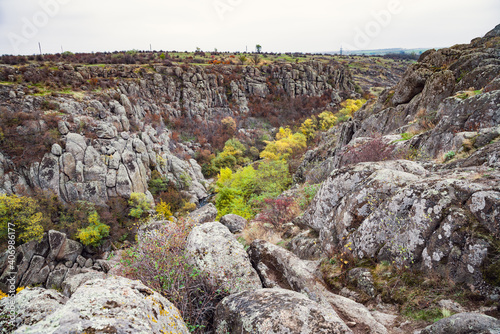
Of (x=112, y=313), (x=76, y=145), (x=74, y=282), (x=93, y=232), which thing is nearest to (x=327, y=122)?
(x=76, y=145)

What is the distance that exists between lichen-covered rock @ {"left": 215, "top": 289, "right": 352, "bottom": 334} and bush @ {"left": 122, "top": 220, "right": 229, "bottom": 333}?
0.46 meters

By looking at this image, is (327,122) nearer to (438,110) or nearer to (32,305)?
(438,110)

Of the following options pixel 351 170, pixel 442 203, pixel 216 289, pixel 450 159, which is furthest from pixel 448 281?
pixel 450 159

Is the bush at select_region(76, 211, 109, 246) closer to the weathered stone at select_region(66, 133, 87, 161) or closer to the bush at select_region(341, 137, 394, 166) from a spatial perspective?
the weathered stone at select_region(66, 133, 87, 161)

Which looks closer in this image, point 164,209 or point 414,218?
point 414,218

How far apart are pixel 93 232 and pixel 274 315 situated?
27.0 m

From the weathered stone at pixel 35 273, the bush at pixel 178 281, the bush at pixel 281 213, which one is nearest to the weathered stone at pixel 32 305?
the bush at pixel 178 281

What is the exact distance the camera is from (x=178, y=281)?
421 centimetres

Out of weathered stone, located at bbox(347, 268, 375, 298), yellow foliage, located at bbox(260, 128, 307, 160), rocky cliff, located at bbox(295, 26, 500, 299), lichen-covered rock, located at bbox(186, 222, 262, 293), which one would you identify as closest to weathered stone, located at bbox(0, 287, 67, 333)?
lichen-covered rock, located at bbox(186, 222, 262, 293)

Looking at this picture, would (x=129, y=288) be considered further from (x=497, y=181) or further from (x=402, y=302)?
(x=497, y=181)

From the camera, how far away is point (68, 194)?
26.9 m

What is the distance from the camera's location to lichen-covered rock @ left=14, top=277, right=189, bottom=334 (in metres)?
2.09

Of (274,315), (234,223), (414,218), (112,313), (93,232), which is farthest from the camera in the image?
(93,232)

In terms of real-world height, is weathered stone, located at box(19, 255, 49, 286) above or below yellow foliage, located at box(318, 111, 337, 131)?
below
